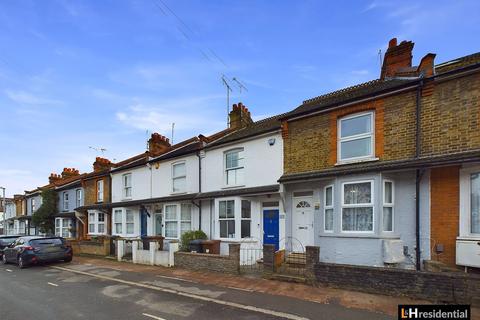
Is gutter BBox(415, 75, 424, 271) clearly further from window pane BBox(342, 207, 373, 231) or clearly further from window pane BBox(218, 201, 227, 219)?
window pane BBox(218, 201, 227, 219)

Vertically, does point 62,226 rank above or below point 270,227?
below

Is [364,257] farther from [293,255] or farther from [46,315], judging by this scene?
[46,315]

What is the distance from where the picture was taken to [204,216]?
50.1 feet

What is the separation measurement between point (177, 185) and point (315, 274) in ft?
33.0

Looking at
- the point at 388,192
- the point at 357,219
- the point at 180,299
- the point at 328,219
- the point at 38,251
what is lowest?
the point at 38,251

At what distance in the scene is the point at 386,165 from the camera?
9055mm

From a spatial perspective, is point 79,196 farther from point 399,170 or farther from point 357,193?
point 399,170

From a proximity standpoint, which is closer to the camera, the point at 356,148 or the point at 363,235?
the point at 363,235

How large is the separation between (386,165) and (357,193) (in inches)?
48.9

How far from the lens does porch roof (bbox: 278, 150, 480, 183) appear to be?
7.82 m

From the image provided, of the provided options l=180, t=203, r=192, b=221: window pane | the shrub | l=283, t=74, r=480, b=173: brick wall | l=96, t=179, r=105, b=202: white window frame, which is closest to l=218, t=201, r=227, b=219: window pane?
the shrub

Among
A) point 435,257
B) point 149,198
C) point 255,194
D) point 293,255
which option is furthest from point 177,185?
point 435,257

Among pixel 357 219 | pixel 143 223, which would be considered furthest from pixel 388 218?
pixel 143 223

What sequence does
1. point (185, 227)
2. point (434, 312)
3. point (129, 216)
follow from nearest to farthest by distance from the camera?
point (434, 312) < point (185, 227) < point (129, 216)
